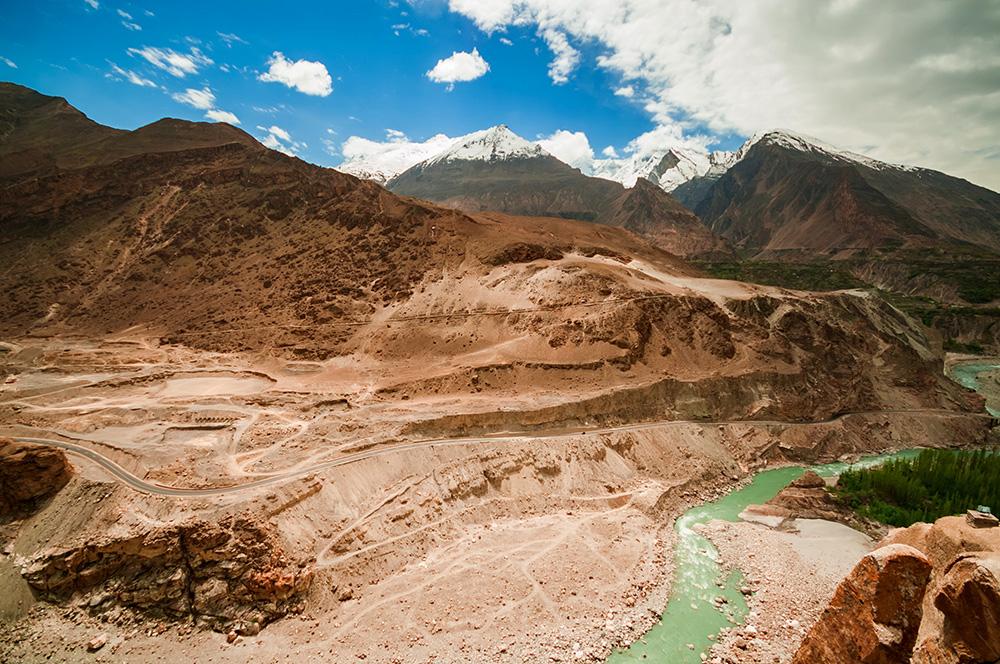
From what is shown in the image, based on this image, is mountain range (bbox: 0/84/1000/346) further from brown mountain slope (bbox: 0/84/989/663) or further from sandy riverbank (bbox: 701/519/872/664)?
sandy riverbank (bbox: 701/519/872/664)

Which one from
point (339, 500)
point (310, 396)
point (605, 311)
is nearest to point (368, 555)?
point (339, 500)

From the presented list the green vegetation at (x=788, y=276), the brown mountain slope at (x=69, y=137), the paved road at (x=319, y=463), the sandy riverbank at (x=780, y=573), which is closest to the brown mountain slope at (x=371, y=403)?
the paved road at (x=319, y=463)

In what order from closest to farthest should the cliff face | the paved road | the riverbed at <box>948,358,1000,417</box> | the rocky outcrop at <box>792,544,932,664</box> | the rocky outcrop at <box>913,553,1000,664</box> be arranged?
the rocky outcrop at <box>913,553,1000,664</box> → the cliff face → the rocky outcrop at <box>792,544,932,664</box> → the paved road → the riverbed at <box>948,358,1000,417</box>

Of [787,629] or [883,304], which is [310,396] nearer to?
[787,629]

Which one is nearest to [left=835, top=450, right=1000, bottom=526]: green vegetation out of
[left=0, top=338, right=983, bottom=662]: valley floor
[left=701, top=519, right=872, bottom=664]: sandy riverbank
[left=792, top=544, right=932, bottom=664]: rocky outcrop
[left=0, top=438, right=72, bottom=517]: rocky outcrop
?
[left=701, top=519, right=872, bottom=664]: sandy riverbank

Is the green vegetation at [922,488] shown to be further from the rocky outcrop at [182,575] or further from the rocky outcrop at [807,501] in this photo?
the rocky outcrop at [182,575]

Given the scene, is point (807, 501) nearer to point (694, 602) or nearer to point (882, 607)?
point (694, 602)
